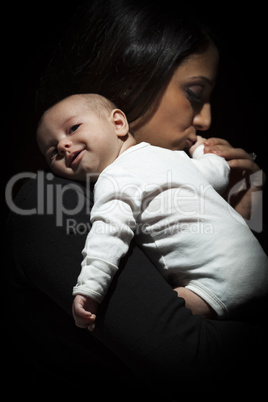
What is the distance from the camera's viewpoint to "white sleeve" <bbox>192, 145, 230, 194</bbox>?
0.94 m

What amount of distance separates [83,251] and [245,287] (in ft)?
1.00

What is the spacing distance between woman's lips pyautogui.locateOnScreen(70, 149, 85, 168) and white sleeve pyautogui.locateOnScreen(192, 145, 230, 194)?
0.83 feet

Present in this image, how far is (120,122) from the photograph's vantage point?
906 mm

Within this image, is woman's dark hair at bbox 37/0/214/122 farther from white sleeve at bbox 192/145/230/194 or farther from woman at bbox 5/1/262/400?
white sleeve at bbox 192/145/230/194

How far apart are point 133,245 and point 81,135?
0.75 feet

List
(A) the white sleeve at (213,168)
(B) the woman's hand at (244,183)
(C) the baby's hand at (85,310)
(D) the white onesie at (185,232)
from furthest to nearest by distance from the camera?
1. (B) the woman's hand at (244,183)
2. (A) the white sleeve at (213,168)
3. (D) the white onesie at (185,232)
4. (C) the baby's hand at (85,310)

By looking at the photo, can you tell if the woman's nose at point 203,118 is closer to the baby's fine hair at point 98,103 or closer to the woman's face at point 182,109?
the woman's face at point 182,109

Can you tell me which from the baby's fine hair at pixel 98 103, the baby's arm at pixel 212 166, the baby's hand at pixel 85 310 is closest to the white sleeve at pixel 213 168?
the baby's arm at pixel 212 166

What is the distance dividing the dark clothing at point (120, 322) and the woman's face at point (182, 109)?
0.23 m

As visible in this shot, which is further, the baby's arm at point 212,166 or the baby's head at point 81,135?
the baby's arm at point 212,166

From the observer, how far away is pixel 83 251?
737 mm

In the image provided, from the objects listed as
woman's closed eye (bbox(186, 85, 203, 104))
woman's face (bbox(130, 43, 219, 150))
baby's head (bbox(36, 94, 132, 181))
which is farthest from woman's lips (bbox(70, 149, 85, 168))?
woman's closed eye (bbox(186, 85, 203, 104))

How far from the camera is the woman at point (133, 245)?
743 millimetres

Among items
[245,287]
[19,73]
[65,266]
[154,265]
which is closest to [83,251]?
[65,266]
